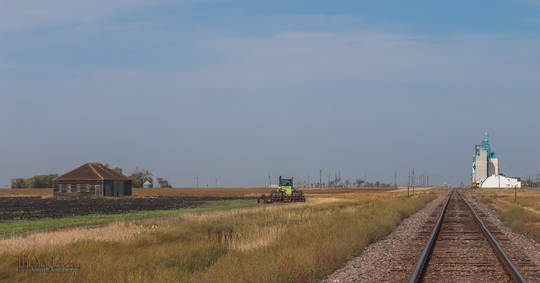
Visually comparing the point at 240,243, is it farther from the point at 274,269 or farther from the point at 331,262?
the point at 274,269

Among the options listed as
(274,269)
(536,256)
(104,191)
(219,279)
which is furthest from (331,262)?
(104,191)

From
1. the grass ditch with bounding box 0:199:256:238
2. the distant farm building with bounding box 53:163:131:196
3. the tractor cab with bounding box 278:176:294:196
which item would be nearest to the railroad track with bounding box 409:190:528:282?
the grass ditch with bounding box 0:199:256:238

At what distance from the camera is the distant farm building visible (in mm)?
86812

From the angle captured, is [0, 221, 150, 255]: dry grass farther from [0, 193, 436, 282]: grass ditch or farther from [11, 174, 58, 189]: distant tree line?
[11, 174, 58, 189]: distant tree line

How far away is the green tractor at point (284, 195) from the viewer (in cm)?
5850

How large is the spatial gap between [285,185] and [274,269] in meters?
50.1

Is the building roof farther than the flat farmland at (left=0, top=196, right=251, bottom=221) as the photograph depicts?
Yes

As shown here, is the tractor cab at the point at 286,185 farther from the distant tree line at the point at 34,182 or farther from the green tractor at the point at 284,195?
the distant tree line at the point at 34,182

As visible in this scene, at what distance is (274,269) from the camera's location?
37.8 feet

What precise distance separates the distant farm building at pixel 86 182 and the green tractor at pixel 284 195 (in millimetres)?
38030

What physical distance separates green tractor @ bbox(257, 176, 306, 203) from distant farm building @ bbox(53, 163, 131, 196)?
125 ft

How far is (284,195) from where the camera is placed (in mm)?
59125

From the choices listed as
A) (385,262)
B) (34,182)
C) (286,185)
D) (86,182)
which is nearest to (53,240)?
(385,262)

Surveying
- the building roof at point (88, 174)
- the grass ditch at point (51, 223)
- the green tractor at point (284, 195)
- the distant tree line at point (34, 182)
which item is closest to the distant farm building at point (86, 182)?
the building roof at point (88, 174)
